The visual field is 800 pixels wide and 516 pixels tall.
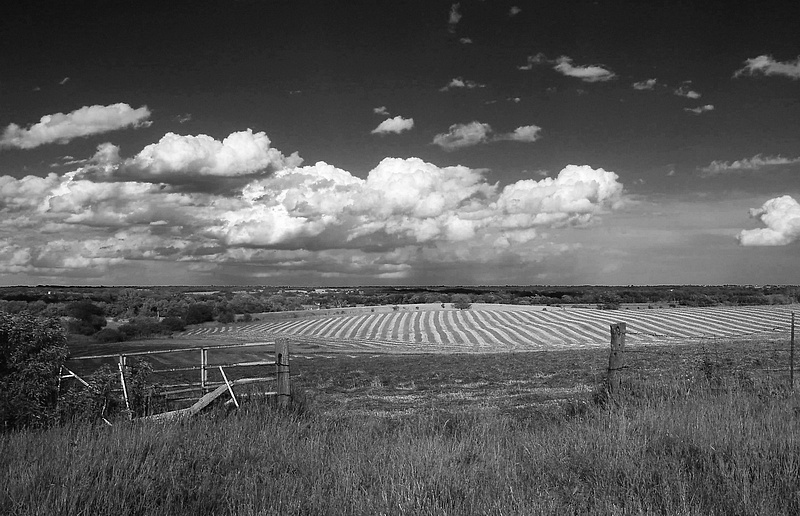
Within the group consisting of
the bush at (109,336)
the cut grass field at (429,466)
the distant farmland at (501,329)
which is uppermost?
the cut grass field at (429,466)

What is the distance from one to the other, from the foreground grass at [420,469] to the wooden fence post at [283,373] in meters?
2.54

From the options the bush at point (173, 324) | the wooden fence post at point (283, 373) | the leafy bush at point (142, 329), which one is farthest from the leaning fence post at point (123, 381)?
the bush at point (173, 324)

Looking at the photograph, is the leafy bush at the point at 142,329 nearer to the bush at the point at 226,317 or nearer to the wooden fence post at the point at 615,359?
the bush at the point at 226,317

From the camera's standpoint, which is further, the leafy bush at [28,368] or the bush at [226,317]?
the bush at [226,317]

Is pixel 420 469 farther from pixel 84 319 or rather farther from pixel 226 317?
pixel 226 317

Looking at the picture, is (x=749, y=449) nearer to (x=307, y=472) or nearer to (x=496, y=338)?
(x=307, y=472)

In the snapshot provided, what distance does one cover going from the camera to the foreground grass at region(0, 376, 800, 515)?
17.5 feet

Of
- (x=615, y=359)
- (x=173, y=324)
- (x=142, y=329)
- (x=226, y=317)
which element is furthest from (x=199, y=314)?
(x=615, y=359)

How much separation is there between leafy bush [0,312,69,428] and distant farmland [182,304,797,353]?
1559 inches

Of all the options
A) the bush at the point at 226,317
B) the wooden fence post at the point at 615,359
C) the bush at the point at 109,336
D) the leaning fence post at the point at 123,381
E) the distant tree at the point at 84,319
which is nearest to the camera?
the leaning fence post at the point at 123,381

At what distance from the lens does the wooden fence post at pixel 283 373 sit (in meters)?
10.9

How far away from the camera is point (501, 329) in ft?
211

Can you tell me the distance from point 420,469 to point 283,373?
5.28 m

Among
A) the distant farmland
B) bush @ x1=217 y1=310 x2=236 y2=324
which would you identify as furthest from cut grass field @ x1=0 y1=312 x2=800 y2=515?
bush @ x1=217 y1=310 x2=236 y2=324
